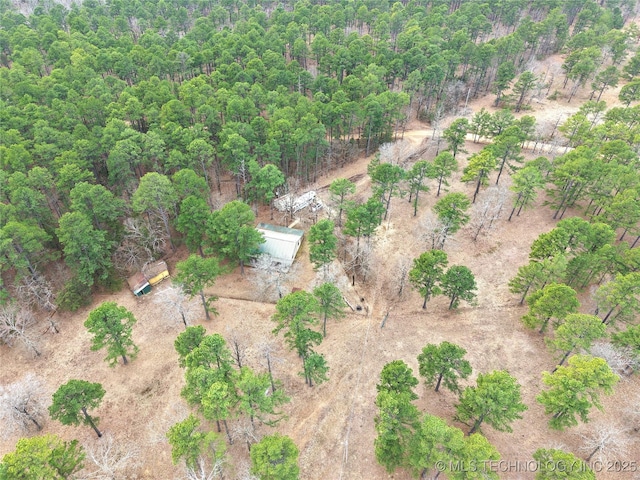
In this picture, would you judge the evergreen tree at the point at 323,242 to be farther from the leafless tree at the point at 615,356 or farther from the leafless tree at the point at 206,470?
the leafless tree at the point at 615,356

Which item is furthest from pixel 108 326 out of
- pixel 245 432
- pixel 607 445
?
pixel 607 445

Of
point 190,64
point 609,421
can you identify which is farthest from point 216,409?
point 190,64

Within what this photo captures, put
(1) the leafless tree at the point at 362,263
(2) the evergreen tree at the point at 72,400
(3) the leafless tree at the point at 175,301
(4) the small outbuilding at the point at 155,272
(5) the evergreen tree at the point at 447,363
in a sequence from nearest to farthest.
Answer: (2) the evergreen tree at the point at 72,400
(5) the evergreen tree at the point at 447,363
(3) the leafless tree at the point at 175,301
(4) the small outbuilding at the point at 155,272
(1) the leafless tree at the point at 362,263

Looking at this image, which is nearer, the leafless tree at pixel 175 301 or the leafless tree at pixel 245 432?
the leafless tree at pixel 245 432

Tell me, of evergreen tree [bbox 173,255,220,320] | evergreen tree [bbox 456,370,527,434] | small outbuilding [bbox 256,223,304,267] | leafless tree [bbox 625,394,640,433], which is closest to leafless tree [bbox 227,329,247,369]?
evergreen tree [bbox 173,255,220,320]

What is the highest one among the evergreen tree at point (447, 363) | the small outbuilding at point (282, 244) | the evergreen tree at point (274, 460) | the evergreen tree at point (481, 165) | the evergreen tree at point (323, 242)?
the evergreen tree at point (481, 165)

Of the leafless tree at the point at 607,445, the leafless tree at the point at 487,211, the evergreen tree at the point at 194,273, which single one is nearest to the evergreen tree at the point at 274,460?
the evergreen tree at the point at 194,273
